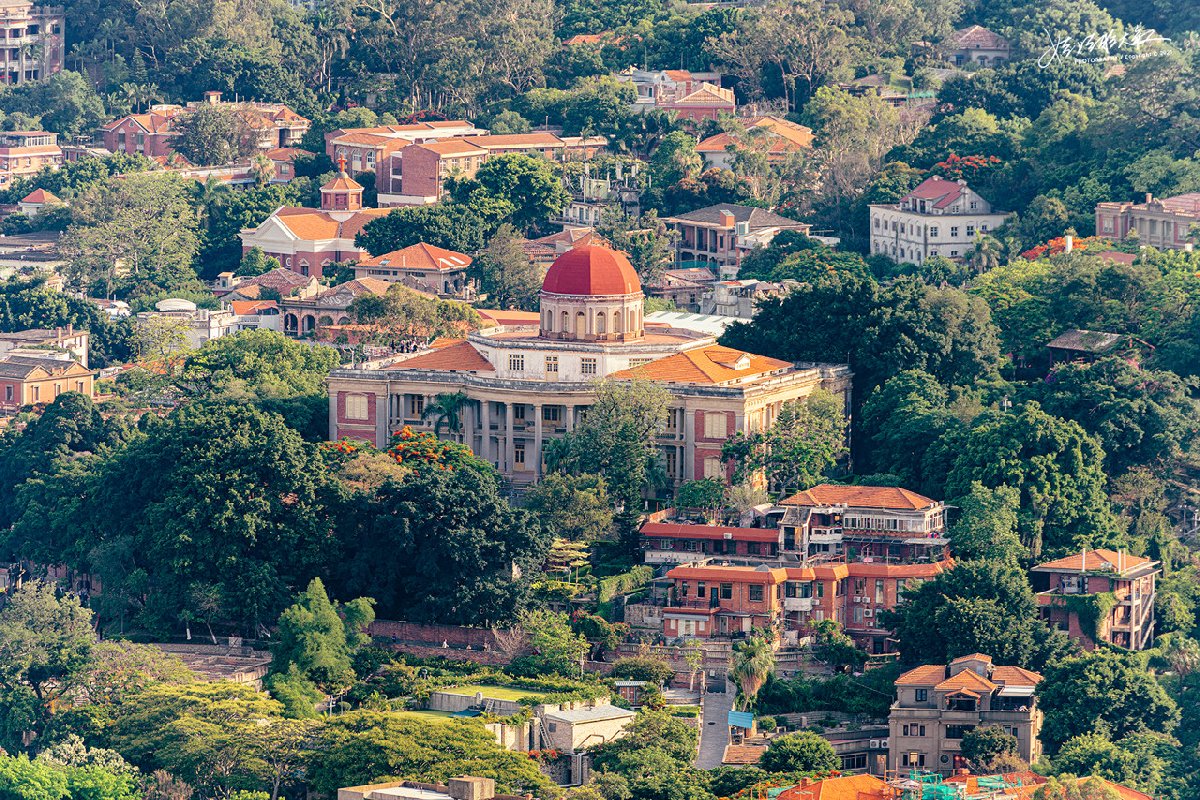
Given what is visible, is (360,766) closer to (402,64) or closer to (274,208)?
(274,208)

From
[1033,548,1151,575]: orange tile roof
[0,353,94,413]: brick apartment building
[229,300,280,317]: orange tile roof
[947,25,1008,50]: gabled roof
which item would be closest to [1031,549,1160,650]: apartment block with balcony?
[1033,548,1151,575]: orange tile roof

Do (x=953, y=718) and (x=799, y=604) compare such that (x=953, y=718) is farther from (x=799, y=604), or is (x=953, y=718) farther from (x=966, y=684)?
(x=799, y=604)

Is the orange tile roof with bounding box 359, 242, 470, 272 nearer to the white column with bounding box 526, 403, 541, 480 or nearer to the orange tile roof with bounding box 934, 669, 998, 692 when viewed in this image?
the white column with bounding box 526, 403, 541, 480

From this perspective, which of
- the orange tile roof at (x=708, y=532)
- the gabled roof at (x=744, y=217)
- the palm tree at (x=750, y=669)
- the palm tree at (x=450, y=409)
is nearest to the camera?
the palm tree at (x=750, y=669)

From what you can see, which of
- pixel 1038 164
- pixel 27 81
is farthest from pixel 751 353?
pixel 27 81

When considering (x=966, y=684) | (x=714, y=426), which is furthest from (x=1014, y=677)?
(x=714, y=426)

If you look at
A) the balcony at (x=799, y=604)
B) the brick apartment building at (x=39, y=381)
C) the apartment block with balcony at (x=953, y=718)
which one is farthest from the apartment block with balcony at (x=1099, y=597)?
the brick apartment building at (x=39, y=381)

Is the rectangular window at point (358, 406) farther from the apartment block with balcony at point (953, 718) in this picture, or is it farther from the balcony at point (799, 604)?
the apartment block with balcony at point (953, 718)
